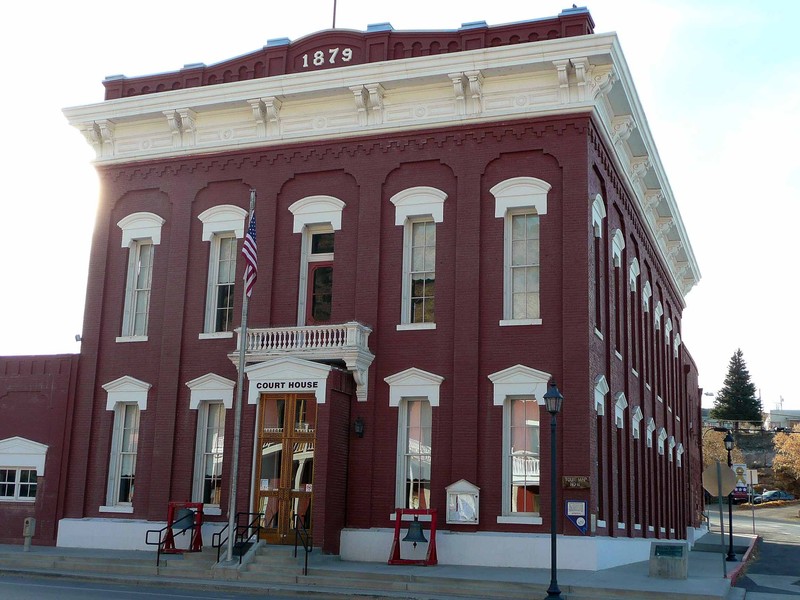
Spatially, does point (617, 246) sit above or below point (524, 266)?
above

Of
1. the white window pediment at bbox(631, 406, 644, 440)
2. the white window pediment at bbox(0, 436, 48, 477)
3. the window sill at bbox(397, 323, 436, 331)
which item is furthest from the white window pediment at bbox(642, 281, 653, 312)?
the white window pediment at bbox(0, 436, 48, 477)

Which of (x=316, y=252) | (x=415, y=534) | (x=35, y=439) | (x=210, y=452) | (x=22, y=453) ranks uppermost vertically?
(x=316, y=252)

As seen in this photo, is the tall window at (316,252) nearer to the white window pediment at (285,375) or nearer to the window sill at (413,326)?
the window sill at (413,326)

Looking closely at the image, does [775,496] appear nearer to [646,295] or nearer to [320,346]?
[646,295]

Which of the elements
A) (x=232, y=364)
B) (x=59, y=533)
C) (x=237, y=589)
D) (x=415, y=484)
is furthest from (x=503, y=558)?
(x=59, y=533)

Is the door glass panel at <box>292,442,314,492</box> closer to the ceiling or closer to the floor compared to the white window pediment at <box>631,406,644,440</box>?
closer to the floor

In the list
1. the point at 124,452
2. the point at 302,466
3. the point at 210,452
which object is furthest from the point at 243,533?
the point at 124,452

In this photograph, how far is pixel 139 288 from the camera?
2611cm

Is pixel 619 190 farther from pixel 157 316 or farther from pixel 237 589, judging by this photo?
pixel 237 589

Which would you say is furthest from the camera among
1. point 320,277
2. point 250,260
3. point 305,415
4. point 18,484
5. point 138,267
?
point 138,267

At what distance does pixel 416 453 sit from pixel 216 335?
6.24m

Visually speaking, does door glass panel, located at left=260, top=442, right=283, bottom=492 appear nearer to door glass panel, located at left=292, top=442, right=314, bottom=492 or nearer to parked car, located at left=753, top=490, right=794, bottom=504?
door glass panel, located at left=292, top=442, right=314, bottom=492

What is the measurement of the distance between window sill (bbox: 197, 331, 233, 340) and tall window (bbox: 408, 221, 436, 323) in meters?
4.87

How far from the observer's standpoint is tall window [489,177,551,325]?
22.3 meters
